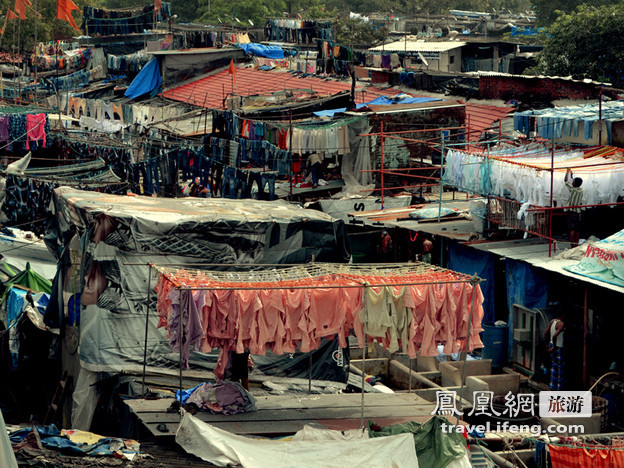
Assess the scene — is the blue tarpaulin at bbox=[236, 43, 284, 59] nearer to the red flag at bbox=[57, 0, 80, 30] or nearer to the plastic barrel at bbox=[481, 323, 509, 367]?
the red flag at bbox=[57, 0, 80, 30]

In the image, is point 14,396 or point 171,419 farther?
point 14,396

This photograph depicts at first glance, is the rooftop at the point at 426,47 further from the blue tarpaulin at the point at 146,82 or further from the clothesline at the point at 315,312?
the clothesline at the point at 315,312

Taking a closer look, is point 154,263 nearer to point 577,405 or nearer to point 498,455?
point 498,455

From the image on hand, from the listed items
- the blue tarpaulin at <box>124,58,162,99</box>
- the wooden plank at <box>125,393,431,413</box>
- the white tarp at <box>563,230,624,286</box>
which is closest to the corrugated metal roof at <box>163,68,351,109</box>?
the blue tarpaulin at <box>124,58,162,99</box>

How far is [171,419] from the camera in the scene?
1187 cm

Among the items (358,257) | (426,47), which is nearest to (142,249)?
(358,257)

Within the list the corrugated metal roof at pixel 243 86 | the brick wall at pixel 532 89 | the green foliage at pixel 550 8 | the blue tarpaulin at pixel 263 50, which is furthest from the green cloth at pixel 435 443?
the green foliage at pixel 550 8

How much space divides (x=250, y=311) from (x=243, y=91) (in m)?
22.9

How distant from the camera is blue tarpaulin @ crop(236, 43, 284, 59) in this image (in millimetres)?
39469

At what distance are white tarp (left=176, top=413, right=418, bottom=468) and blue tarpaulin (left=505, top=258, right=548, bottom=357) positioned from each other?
7349 mm

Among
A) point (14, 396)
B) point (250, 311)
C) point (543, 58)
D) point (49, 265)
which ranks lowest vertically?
point (14, 396)

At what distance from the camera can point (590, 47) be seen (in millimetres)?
33844

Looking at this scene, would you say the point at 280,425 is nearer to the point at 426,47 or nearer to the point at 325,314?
the point at 325,314

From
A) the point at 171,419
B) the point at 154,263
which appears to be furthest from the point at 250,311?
the point at 154,263
